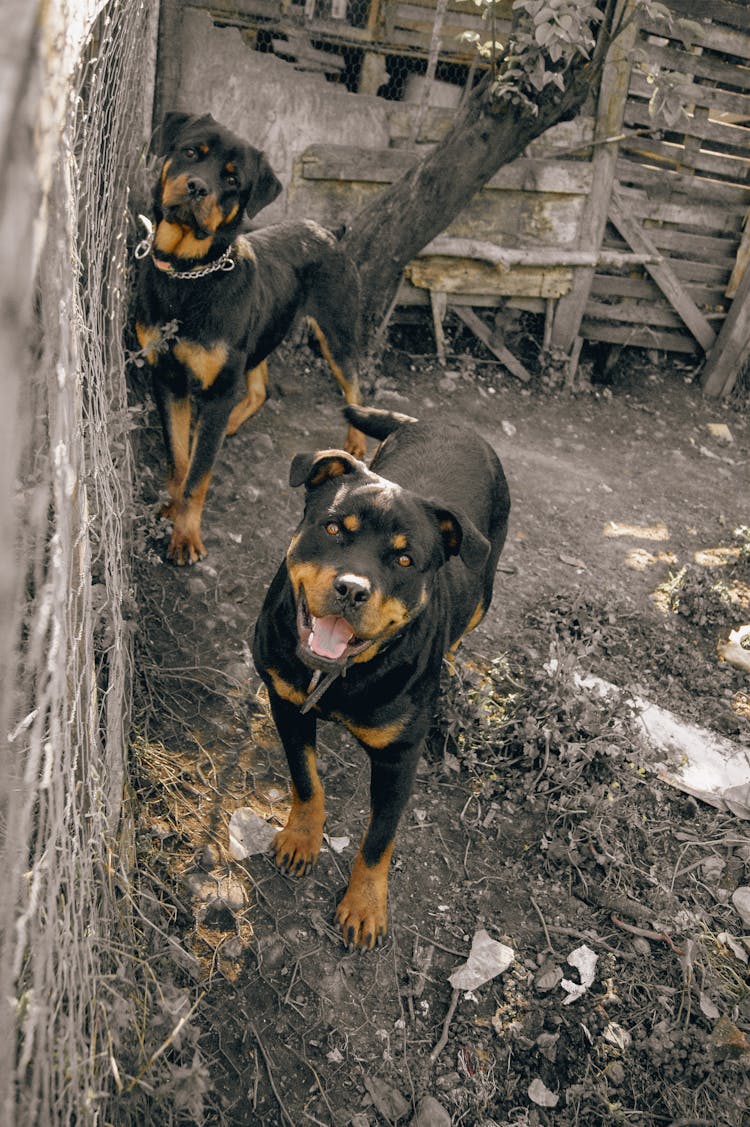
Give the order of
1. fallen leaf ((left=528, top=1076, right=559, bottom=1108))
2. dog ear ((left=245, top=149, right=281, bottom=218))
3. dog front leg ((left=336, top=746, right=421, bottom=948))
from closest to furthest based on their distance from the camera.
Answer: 1. fallen leaf ((left=528, top=1076, right=559, bottom=1108))
2. dog front leg ((left=336, top=746, right=421, bottom=948))
3. dog ear ((left=245, top=149, right=281, bottom=218))

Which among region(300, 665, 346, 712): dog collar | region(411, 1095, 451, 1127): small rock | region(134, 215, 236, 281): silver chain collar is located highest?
region(134, 215, 236, 281): silver chain collar

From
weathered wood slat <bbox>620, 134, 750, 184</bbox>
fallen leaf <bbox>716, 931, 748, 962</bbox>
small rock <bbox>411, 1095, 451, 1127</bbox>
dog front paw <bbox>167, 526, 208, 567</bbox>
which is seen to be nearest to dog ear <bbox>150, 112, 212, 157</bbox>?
dog front paw <bbox>167, 526, 208, 567</bbox>

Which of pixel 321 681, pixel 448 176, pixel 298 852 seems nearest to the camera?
pixel 321 681

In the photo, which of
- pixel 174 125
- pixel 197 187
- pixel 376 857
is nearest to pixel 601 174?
pixel 174 125

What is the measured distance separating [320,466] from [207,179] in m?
1.86

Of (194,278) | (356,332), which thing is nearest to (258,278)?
(194,278)

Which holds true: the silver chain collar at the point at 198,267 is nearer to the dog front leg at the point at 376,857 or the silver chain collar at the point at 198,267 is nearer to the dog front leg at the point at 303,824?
the dog front leg at the point at 303,824

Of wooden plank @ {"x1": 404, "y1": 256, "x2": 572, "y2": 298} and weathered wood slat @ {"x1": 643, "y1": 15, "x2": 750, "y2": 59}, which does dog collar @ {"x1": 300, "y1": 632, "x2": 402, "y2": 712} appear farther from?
weathered wood slat @ {"x1": 643, "y1": 15, "x2": 750, "y2": 59}

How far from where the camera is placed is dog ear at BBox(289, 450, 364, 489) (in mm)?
2594

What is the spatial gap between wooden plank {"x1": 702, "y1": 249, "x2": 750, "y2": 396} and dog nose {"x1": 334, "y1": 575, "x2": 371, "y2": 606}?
674 centimetres

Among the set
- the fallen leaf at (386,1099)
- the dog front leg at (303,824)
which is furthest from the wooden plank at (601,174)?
the fallen leaf at (386,1099)

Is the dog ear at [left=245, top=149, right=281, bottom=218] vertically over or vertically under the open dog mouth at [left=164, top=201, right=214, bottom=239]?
over

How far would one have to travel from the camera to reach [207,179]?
12.4ft

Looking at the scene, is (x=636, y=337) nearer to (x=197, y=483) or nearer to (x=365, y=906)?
(x=197, y=483)
